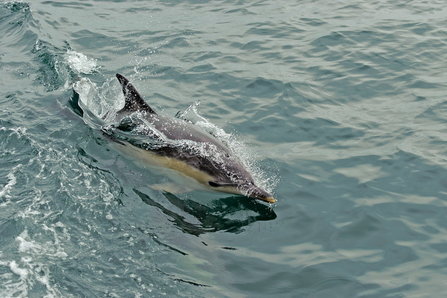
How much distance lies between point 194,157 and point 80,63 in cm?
641

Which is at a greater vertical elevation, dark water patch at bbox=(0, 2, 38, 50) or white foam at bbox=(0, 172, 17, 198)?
dark water patch at bbox=(0, 2, 38, 50)

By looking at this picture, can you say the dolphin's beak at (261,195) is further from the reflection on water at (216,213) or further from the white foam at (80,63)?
the white foam at (80,63)

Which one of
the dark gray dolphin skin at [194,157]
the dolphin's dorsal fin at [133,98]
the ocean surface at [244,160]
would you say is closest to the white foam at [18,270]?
the ocean surface at [244,160]

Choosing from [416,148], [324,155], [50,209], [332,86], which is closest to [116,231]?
[50,209]

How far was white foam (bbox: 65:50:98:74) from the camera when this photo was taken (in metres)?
12.6

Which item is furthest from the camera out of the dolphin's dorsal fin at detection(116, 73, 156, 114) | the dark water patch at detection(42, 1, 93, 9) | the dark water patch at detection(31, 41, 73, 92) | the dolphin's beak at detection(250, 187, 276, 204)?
the dark water patch at detection(42, 1, 93, 9)

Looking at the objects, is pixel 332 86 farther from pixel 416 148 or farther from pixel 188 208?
pixel 188 208

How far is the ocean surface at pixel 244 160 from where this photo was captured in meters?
6.28

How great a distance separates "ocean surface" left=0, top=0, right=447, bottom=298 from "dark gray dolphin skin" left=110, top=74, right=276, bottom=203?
1.10ft

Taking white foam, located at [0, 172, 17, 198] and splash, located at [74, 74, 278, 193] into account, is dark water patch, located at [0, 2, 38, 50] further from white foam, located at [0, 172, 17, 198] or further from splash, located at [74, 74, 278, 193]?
white foam, located at [0, 172, 17, 198]

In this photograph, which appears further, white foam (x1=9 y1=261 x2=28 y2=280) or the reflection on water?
the reflection on water

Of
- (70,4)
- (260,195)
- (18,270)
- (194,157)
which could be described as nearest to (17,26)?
A: (70,4)

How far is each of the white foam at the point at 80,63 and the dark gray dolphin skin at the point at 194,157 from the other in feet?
13.3

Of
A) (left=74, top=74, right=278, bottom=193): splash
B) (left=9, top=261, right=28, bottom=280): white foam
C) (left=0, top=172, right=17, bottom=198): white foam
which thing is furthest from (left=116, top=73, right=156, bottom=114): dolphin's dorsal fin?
(left=9, top=261, right=28, bottom=280): white foam
